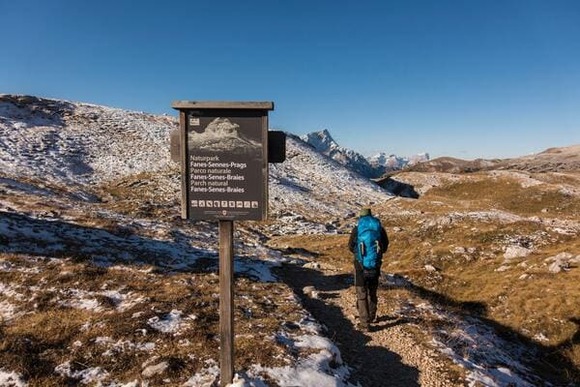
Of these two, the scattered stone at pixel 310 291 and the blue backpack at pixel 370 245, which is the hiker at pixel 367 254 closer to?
the blue backpack at pixel 370 245

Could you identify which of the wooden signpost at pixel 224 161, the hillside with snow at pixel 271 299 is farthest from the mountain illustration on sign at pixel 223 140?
the hillside with snow at pixel 271 299

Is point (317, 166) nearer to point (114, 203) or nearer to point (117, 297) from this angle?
point (114, 203)

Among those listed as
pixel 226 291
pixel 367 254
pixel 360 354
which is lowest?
pixel 360 354

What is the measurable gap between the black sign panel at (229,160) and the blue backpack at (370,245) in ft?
19.1

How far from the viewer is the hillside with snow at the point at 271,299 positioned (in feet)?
30.7

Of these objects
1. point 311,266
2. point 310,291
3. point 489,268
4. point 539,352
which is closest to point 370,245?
point 310,291

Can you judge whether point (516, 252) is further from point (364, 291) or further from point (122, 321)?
point (122, 321)

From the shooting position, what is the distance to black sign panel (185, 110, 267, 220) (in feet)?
23.5

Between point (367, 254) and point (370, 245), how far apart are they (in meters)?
0.29

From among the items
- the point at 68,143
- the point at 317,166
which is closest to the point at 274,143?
the point at 68,143

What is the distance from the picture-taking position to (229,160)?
23.6ft

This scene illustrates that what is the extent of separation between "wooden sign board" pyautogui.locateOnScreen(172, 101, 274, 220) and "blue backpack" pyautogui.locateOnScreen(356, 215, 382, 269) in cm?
580

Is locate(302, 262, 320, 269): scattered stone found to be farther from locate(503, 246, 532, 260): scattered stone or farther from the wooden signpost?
the wooden signpost

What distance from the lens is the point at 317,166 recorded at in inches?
2566
